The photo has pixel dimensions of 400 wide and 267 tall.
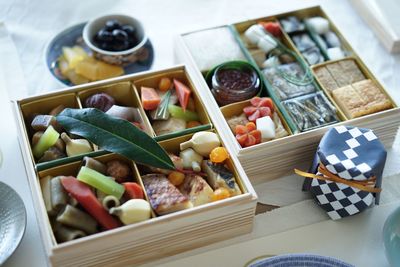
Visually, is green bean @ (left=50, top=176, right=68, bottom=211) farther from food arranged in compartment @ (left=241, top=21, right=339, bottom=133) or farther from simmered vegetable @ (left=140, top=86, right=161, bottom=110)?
food arranged in compartment @ (left=241, top=21, right=339, bottom=133)

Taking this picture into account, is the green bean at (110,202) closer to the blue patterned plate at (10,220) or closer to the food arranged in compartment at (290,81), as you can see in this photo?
the blue patterned plate at (10,220)

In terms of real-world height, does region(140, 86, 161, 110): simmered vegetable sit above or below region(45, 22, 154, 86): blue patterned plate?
below

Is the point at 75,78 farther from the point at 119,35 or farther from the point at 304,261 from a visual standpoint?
the point at 304,261

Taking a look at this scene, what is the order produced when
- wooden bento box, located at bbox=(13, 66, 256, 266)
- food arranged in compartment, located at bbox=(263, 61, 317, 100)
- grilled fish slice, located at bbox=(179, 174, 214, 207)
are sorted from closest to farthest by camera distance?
wooden bento box, located at bbox=(13, 66, 256, 266) → grilled fish slice, located at bbox=(179, 174, 214, 207) → food arranged in compartment, located at bbox=(263, 61, 317, 100)

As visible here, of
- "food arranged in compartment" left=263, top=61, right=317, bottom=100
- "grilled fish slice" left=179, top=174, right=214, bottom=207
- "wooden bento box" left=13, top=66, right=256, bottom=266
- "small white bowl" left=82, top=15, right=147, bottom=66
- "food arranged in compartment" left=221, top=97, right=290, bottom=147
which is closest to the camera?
"wooden bento box" left=13, top=66, right=256, bottom=266

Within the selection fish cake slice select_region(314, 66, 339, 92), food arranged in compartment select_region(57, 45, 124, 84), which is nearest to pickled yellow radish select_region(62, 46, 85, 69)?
food arranged in compartment select_region(57, 45, 124, 84)

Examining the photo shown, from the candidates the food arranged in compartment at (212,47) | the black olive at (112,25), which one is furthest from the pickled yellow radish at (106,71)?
the food arranged in compartment at (212,47)

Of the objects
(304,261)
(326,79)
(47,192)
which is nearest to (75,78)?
(47,192)

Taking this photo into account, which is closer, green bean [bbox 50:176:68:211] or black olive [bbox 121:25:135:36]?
green bean [bbox 50:176:68:211]

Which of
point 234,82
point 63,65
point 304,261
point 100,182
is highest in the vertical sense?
point 63,65
